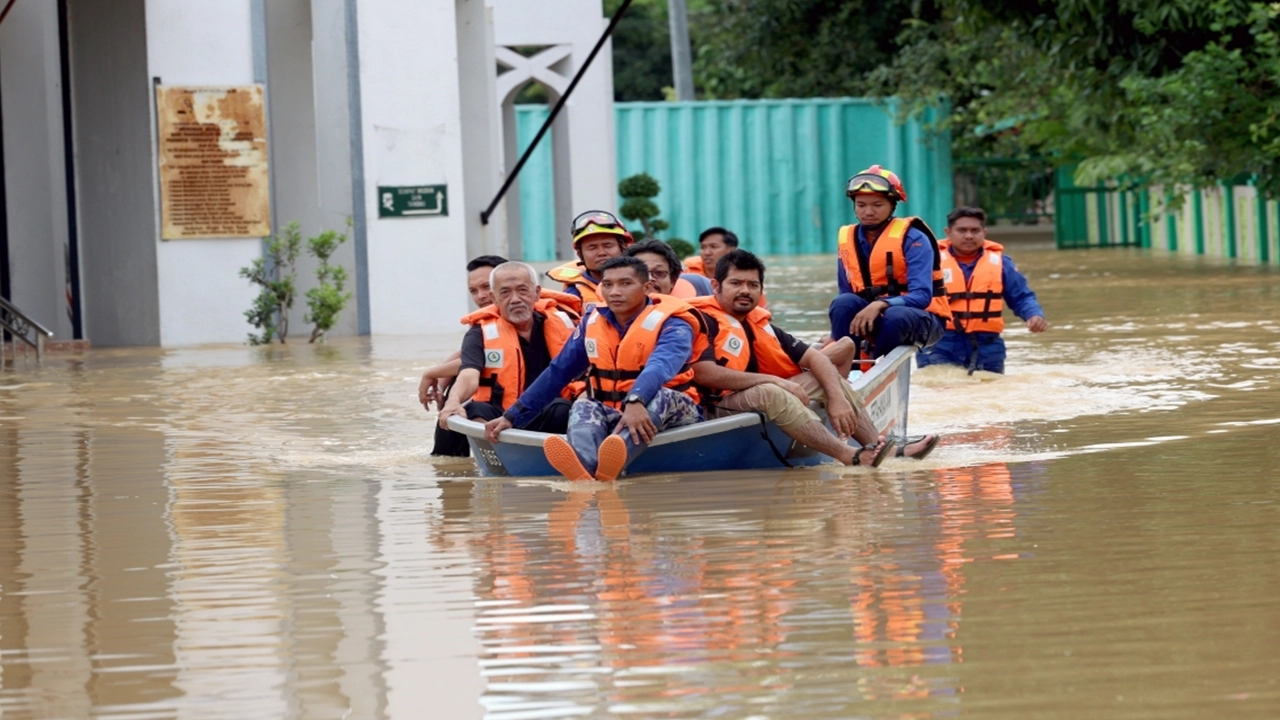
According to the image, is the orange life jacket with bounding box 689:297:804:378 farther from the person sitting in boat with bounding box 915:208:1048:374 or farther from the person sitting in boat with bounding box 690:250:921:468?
the person sitting in boat with bounding box 915:208:1048:374

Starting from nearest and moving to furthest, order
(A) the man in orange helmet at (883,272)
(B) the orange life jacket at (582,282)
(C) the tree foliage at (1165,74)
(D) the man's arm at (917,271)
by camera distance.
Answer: (B) the orange life jacket at (582,282)
(A) the man in orange helmet at (883,272)
(D) the man's arm at (917,271)
(C) the tree foliage at (1165,74)

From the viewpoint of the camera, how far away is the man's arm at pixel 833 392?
33.8 feet

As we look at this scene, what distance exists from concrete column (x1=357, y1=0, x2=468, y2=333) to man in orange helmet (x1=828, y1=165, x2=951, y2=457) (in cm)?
976

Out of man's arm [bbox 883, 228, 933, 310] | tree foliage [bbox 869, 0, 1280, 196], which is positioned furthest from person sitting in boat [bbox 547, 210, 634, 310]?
tree foliage [bbox 869, 0, 1280, 196]

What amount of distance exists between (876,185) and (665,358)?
288cm

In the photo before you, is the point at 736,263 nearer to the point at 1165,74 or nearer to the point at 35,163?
the point at 35,163

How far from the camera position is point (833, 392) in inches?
408

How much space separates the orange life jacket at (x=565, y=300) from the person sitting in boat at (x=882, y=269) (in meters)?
1.69

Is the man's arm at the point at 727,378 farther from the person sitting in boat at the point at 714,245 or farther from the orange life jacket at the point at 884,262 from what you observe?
the person sitting in boat at the point at 714,245

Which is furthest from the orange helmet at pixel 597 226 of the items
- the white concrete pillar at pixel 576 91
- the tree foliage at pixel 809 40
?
the tree foliage at pixel 809 40

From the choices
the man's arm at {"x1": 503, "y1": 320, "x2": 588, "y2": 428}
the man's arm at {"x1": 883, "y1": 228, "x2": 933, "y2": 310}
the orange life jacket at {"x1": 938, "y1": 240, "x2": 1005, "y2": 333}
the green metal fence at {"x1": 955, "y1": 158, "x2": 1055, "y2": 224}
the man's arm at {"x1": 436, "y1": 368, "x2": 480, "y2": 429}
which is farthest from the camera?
the green metal fence at {"x1": 955, "y1": 158, "x2": 1055, "y2": 224}

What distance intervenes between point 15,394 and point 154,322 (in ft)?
19.1

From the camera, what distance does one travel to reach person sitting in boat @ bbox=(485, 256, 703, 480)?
984cm

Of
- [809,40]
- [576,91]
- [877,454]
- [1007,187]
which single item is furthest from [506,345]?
[1007,187]
